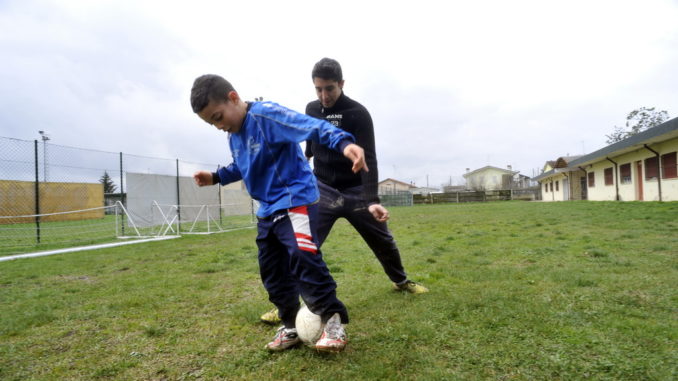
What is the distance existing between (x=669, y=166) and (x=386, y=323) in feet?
65.8

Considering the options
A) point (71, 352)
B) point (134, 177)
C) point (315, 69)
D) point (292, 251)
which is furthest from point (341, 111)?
point (134, 177)

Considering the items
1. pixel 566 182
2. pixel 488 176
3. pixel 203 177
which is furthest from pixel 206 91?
pixel 488 176

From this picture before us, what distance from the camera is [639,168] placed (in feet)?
62.4

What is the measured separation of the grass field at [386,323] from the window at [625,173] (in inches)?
748

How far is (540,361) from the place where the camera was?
200 centimetres

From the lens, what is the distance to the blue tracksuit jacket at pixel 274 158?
7.06 feet

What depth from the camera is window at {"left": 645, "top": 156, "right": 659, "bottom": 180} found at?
1728 centimetres

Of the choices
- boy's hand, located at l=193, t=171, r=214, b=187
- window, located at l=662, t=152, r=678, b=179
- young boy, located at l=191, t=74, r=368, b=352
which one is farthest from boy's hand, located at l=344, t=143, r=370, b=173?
window, located at l=662, t=152, r=678, b=179

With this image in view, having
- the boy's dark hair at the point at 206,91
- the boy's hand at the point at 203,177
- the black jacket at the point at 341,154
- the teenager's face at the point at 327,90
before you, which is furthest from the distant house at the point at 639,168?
the boy's dark hair at the point at 206,91

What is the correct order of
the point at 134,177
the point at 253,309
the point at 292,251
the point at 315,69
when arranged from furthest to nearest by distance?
1. the point at 134,177
2. the point at 253,309
3. the point at 315,69
4. the point at 292,251

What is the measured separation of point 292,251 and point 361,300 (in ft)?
4.64

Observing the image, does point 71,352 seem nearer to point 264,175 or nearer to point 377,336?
point 264,175

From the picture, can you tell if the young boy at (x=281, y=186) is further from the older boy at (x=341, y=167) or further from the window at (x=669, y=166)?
the window at (x=669, y=166)

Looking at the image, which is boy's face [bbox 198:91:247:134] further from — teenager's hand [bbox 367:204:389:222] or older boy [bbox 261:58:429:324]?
teenager's hand [bbox 367:204:389:222]
